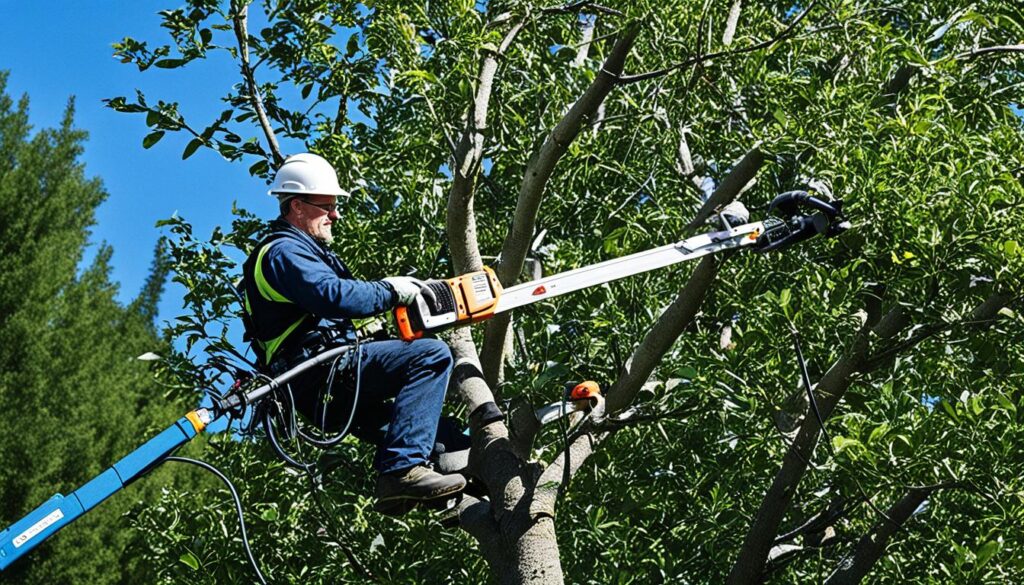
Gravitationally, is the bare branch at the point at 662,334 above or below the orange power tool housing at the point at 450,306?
below

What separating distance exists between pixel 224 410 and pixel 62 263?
70.8 feet

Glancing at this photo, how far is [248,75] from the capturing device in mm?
8758

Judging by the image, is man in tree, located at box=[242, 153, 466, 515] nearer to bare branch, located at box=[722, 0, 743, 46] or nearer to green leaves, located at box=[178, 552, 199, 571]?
green leaves, located at box=[178, 552, 199, 571]

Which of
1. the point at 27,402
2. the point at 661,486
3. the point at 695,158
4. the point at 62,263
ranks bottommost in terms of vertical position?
the point at 661,486

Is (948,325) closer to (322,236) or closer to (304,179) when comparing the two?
(322,236)

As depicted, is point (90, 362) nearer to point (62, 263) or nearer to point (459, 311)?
point (62, 263)

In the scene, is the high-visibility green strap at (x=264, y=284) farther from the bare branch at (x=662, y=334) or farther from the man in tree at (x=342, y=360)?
the bare branch at (x=662, y=334)

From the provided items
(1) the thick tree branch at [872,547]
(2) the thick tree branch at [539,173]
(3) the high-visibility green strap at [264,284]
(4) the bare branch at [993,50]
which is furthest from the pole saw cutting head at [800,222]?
(3) the high-visibility green strap at [264,284]

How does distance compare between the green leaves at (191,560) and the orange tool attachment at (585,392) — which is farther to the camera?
the green leaves at (191,560)

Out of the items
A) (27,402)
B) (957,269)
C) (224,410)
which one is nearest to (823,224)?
(957,269)

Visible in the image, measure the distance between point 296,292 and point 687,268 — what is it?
14.6 feet

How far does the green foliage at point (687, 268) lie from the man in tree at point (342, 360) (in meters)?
1.13

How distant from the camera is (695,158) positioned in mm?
11219

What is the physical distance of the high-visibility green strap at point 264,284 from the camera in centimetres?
591
